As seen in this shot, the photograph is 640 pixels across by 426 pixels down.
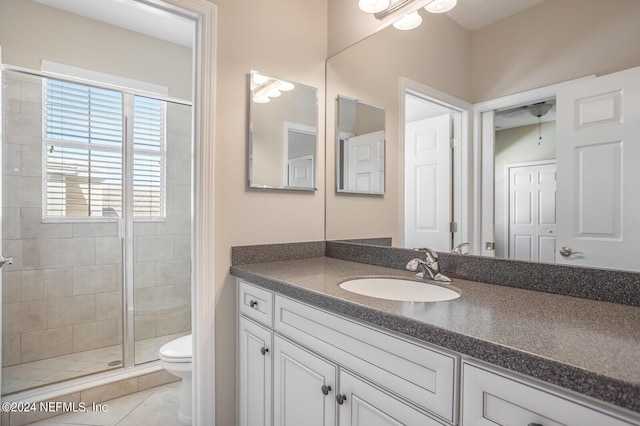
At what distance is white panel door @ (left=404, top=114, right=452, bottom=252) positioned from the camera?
142 centimetres

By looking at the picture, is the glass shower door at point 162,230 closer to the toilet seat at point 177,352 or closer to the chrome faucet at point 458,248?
the toilet seat at point 177,352

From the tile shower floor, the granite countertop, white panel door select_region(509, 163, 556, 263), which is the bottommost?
the tile shower floor

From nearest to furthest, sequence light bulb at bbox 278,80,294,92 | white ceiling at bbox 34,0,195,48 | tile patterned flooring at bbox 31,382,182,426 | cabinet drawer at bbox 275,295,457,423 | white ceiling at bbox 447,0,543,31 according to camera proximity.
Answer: cabinet drawer at bbox 275,295,457,423 < white ceiling at bbox 447,0,543,31 < light bulb at bbox 278,80,294,92 < tile patterned flooring at bbox 31,382,182,426 < white ceiling at bbox 34,0,195,48

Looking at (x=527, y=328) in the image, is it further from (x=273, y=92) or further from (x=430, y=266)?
(x=273, y=92)

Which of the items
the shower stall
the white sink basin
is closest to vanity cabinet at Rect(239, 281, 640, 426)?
the white sink basin

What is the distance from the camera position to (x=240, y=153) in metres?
1.61

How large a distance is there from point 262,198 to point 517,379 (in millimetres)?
1315

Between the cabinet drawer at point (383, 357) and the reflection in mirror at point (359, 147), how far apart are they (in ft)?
2.95

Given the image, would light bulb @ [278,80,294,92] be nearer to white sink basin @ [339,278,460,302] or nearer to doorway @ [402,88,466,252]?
doorway @ [402,88,466,252]

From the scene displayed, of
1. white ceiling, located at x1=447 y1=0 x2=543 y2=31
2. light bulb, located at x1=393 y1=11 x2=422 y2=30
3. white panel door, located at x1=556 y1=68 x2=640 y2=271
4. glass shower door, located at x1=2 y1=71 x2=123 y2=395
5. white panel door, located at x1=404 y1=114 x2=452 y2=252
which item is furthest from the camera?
glass shower door, located at x1=2 y1=71 x2=123 y2=395

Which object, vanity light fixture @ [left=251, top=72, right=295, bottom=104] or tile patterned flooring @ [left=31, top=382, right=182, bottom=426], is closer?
vanity light fixture @ [left=251, top=72, right=295, bottom=104]

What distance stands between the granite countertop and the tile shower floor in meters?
1.92

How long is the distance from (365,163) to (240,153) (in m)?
0.69

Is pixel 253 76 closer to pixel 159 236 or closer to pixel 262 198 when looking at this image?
pixel 262 198
